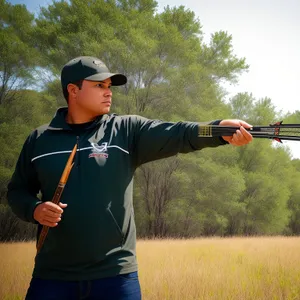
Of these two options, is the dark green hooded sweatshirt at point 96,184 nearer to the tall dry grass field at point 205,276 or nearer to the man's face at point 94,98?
the man's face at point 94,98

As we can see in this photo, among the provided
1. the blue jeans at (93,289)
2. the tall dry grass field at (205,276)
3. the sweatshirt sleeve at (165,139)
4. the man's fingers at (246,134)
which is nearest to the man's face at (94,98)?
the sweatshirt sleeve at (165,139)

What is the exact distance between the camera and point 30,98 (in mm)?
10016

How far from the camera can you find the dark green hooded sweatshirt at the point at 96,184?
1448mm

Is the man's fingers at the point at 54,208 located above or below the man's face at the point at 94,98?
below

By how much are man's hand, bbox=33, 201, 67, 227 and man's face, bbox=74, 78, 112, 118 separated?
451 millimetres

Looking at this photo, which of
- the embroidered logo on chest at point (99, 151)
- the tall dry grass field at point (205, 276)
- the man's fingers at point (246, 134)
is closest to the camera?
the man's fingers at point (246, 134)

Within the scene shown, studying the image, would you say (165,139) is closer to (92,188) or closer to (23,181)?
(92,188)

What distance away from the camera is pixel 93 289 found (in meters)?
1.40

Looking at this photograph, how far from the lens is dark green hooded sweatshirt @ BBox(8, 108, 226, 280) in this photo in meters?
1.45

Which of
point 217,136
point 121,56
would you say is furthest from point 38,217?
point 121,56

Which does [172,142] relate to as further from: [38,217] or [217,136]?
[38,217]

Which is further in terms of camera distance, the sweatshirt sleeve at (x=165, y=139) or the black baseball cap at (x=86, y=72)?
the black baseball cap at (x=86, y=72)

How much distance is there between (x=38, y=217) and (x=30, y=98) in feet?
29.8

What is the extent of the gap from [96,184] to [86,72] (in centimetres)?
53
